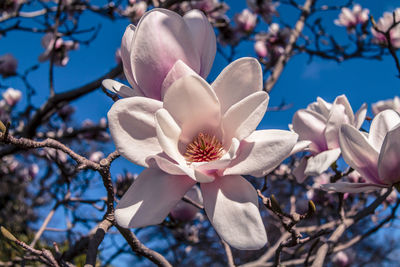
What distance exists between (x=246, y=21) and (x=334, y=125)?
2.93m

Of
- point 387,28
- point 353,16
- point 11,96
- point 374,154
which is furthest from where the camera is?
point 11,96

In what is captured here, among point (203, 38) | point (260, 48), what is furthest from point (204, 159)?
point (260, 48)

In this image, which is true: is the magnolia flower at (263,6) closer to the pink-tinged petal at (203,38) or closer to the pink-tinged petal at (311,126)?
the pink-tinged petal at (311,126)

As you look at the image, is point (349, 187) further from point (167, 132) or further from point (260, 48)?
point (260, 48)

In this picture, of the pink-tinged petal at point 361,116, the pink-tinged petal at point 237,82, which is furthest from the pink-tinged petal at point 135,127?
the pink-tinged petal at point 361,116

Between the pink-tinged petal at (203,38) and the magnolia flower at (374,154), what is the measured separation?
35 cm

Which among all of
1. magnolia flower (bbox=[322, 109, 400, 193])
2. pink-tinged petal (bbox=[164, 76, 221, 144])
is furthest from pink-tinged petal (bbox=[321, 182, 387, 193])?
pink-tinged petal (bbox=[164, 76, 221, 144])

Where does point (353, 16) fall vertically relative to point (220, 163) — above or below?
above

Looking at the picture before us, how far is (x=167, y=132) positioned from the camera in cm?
57

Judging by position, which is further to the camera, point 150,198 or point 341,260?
point 341,260

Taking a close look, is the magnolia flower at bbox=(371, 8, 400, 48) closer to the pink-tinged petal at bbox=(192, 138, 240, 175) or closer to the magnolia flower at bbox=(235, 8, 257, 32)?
the magnolia flower at bbox=(235, 8, 257, 32)

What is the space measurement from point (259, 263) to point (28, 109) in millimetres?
2143

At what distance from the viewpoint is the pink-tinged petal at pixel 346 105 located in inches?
39.6

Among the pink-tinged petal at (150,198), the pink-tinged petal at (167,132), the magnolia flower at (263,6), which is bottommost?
the pink-tinged petal at (150,198)
